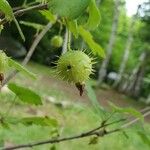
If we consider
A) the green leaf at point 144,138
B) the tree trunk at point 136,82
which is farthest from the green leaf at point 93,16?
the tree trunk at point 136,82

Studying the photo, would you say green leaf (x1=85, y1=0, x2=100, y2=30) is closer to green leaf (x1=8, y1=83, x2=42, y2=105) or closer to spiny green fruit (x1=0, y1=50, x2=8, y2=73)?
spiny green fruit (x1=0, y1=50, x2=8, y2=73)

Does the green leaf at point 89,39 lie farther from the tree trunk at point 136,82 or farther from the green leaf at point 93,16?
the tree trunk at point 136,82

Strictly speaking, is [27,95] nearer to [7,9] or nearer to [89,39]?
[89,39]

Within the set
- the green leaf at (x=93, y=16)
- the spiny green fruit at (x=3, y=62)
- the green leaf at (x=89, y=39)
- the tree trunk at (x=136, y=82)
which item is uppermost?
the green leaf at (x=93, y=16)

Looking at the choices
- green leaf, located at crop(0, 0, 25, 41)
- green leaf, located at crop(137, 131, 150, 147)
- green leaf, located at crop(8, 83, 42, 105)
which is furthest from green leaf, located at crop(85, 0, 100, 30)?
green leaf, located at crop(137, 131, 150, 147)

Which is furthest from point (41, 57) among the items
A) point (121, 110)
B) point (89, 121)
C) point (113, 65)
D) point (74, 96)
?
point (121, 110)
